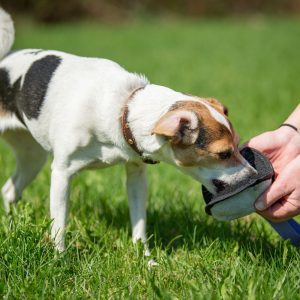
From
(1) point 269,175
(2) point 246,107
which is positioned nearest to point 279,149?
(1) point 269,175

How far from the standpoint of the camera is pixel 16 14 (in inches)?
1222

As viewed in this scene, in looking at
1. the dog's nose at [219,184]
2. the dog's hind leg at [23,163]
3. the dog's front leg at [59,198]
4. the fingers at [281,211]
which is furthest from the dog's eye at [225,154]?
the dog's hind leg at [23,163]

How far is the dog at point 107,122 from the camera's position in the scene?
10.8 feet

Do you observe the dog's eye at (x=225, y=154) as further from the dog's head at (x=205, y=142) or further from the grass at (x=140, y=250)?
the grass at (x=140, y=250)

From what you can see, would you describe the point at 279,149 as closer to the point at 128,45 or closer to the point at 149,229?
the point at 149,229

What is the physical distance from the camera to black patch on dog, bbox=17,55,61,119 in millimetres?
3990

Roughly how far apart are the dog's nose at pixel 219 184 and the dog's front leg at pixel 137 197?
0.80 meters

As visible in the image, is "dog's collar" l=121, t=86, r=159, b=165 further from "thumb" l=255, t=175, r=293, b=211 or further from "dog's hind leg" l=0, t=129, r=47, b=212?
"dog's hind leg" l=0, t=129, r=47, b=212

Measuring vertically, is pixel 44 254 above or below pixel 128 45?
above

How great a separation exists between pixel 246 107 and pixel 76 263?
6.20 metres

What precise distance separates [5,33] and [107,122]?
1.54 meters

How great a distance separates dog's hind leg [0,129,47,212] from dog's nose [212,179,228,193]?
206 centimetres

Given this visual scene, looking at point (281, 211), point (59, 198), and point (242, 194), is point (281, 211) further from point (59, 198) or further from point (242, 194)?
point (59, 198)

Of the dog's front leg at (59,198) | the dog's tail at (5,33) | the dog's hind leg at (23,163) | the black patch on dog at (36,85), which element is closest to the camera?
the dog's front leg at (59,198)
